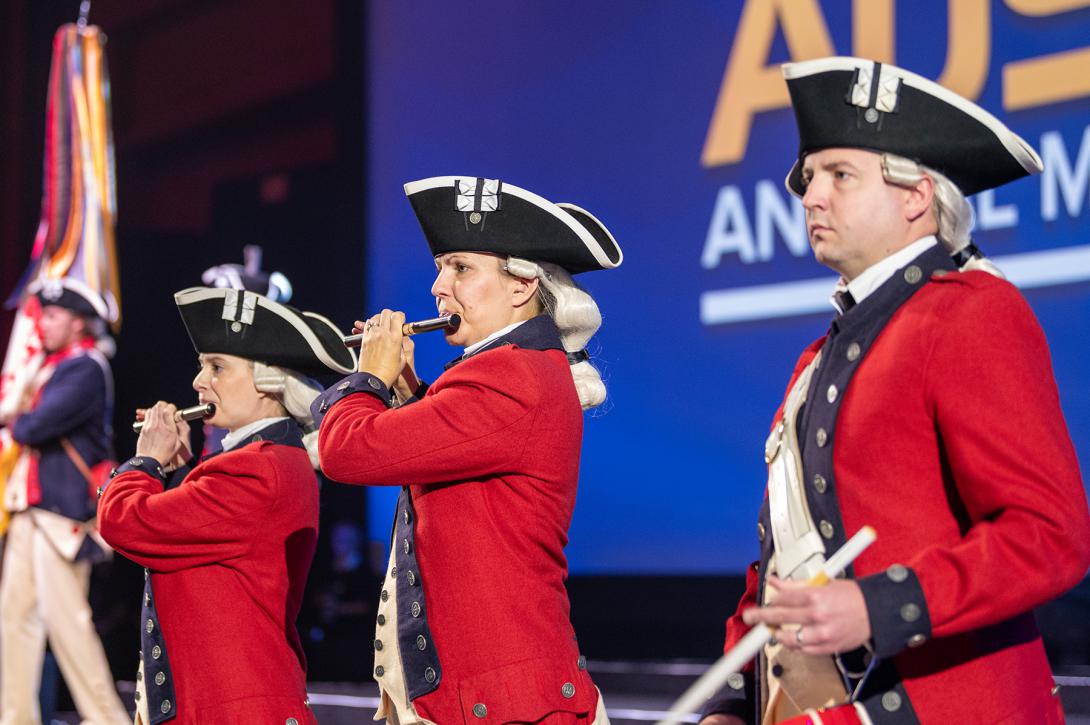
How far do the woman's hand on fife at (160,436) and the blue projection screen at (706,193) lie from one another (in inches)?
68.8

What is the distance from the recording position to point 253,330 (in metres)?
2.76

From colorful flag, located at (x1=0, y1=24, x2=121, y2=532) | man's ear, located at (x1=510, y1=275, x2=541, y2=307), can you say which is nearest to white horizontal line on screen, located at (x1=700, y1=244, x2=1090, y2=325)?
man's ear, located at (x1=510, y1=275, x2=541, y2=307)

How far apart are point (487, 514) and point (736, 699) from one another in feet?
1.75

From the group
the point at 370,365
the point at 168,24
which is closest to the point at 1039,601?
the point at 370,365

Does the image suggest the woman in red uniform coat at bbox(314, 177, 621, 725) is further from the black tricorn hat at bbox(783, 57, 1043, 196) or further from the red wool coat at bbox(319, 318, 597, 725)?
the black tricorn hat at bbox(783, 57, 1043, 196)

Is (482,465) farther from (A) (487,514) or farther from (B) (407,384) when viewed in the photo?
(B) (407,384)

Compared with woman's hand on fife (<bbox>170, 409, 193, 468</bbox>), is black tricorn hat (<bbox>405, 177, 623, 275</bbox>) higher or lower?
higher

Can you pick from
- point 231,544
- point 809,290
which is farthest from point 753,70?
point 231,544

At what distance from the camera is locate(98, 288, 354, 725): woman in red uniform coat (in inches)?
99.5

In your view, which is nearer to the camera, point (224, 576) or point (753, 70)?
point (224, 576)

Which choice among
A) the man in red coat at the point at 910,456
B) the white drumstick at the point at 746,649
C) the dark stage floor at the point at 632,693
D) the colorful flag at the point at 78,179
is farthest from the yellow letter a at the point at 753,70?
the colorful flag at the point at 78,179

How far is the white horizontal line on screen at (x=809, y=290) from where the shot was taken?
352 cm

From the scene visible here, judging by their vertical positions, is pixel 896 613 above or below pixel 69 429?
above

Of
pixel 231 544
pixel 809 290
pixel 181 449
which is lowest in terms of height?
pixel 231 544
